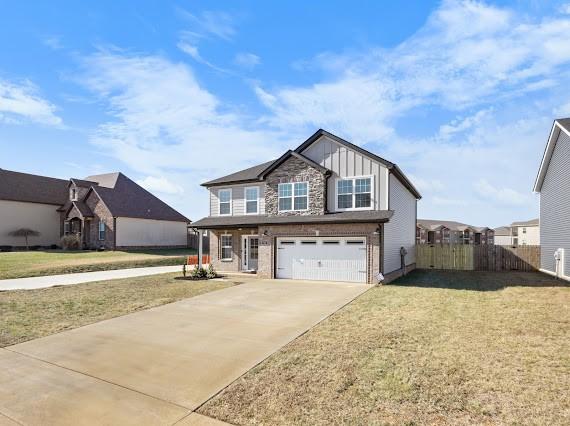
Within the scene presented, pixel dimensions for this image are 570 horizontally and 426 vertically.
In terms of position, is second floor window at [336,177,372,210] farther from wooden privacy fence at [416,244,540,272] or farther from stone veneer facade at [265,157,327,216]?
wooden privacy fence at [416,244,540,272]

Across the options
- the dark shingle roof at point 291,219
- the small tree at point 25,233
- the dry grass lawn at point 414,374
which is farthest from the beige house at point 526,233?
the small tree at point 25,233

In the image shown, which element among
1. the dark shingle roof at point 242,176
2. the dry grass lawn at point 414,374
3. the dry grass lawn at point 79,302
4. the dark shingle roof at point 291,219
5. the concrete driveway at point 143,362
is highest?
the dark shingle roof at point 242,176

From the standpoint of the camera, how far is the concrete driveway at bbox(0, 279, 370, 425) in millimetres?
4230

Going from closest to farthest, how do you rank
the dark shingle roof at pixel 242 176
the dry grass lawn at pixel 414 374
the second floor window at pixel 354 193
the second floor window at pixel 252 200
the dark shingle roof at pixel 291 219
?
the dry grass lawn at pixel 414 374, the dark shingle roof at pixel 291 219, the second floor window at pixel 354 193, the second floor window at pixel 252 200, the dark shingle roof at pixel 242 176

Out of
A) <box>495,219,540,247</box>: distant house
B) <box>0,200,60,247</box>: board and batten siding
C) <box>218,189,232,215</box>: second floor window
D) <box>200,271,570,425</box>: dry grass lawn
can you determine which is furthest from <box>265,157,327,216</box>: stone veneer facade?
<box>495,219,540,247</box>: distant house

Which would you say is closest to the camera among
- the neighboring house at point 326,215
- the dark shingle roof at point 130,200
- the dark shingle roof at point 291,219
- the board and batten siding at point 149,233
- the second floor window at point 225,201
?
the dark shingle roof at point 291,219

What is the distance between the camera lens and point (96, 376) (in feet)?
17.2

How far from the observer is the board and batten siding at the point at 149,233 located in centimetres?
3344

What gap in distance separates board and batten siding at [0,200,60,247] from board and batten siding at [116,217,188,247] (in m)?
10.6

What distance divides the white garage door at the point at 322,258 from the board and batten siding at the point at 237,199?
340cm

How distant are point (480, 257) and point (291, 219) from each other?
14265mm

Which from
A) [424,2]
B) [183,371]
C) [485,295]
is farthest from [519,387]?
[424,2]

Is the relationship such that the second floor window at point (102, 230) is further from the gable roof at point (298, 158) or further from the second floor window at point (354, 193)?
the second floor window at point (354, 193)

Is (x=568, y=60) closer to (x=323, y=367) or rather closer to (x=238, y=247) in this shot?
(x=323, y=367)
